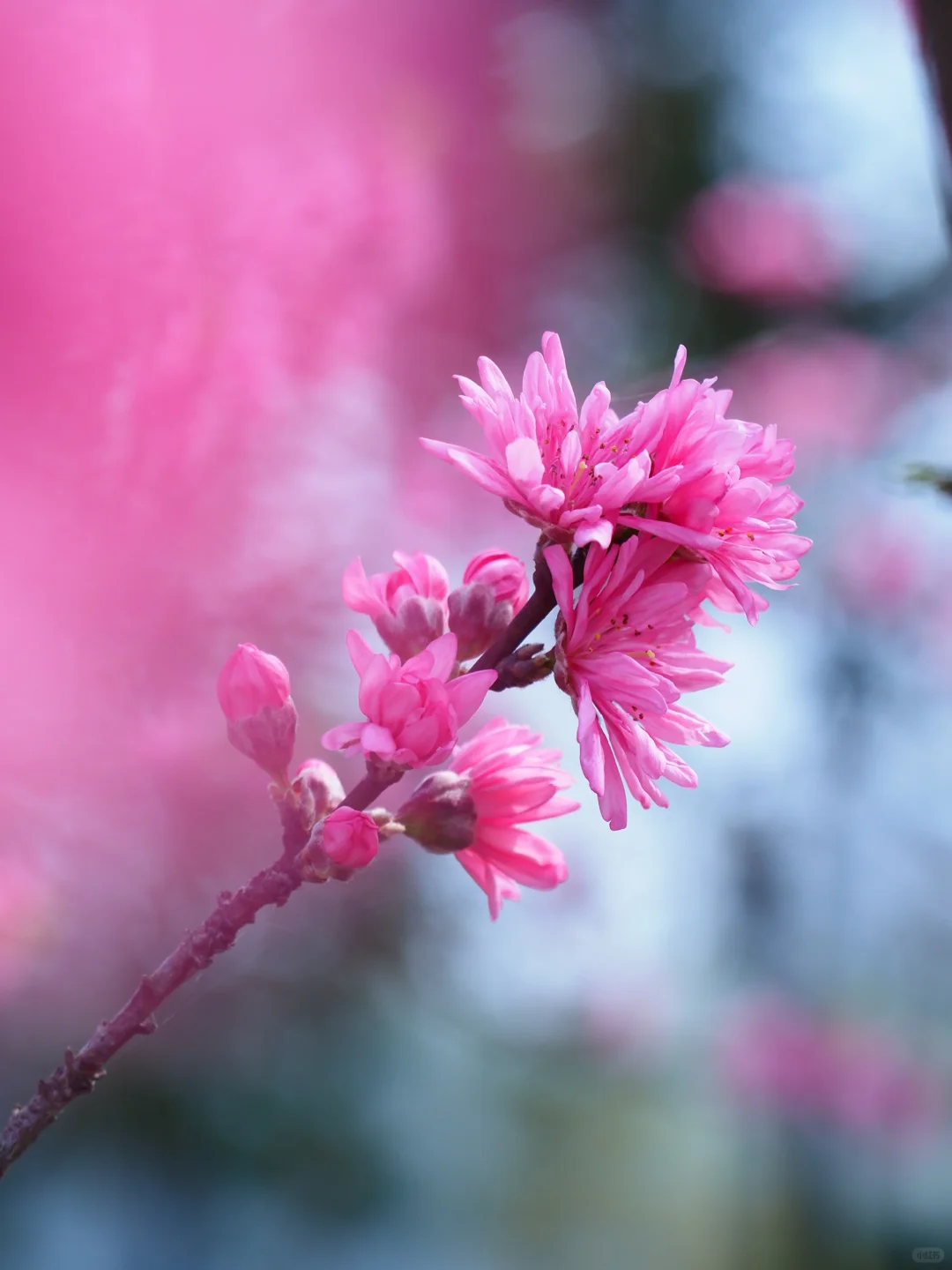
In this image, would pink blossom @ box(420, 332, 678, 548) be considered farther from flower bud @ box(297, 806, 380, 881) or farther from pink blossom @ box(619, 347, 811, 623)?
flower bud @ box(297, 806, 380, 881)

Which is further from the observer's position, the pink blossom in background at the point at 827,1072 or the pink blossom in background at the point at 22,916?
the pink blossom in background at the point at 827,1072

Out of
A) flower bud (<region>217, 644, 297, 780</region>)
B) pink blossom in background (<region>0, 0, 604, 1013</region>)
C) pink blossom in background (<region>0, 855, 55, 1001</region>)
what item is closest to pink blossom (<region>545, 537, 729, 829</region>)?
flower bud (<region>217, 644, 297, 780</region>)

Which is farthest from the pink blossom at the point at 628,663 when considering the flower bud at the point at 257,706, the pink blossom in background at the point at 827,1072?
the pink blossom in background at the point at 827,1072

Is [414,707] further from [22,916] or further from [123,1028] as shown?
[22,916]

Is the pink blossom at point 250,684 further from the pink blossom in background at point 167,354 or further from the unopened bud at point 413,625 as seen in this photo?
the pink blossom in background at point 167,354

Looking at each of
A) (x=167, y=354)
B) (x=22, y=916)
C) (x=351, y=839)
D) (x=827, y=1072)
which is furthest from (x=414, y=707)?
(x=827, y=1072)

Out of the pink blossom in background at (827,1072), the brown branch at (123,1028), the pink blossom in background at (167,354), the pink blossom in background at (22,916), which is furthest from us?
the pink blossom in background at (827,1072)

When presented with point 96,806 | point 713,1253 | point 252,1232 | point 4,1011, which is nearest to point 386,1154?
point 252,1232
